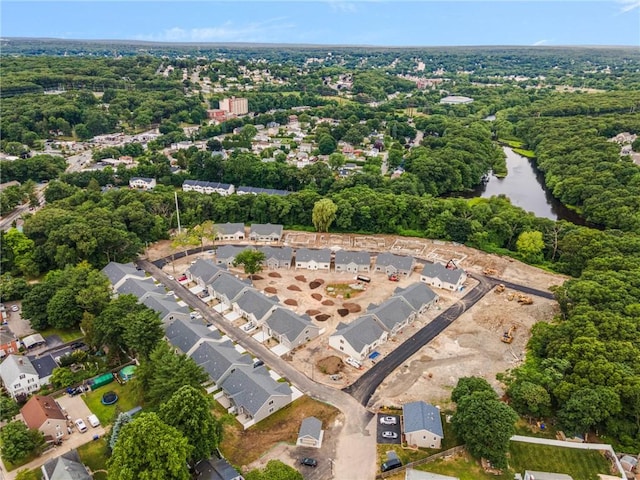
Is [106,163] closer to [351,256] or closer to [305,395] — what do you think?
[351,256]

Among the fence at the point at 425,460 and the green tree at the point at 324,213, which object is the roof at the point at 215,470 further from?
the green tree at the point at 324,213

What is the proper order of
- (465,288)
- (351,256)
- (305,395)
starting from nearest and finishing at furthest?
1. (305,395)
2. (465,288)
3. (351,256)

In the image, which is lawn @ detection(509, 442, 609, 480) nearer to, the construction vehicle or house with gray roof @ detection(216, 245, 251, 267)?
the construction vehicle

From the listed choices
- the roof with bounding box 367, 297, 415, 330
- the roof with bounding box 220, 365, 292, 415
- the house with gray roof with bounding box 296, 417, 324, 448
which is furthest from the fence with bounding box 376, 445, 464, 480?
the roof with bounding box 367, 297, 415, 330

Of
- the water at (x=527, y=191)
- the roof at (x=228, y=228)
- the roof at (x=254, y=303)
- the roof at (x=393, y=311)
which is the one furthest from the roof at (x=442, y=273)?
the water at (x=527, y=191)

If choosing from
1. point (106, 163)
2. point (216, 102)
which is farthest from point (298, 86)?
point (106, 163)

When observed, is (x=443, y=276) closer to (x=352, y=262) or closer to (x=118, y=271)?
(x=352, y=262)
